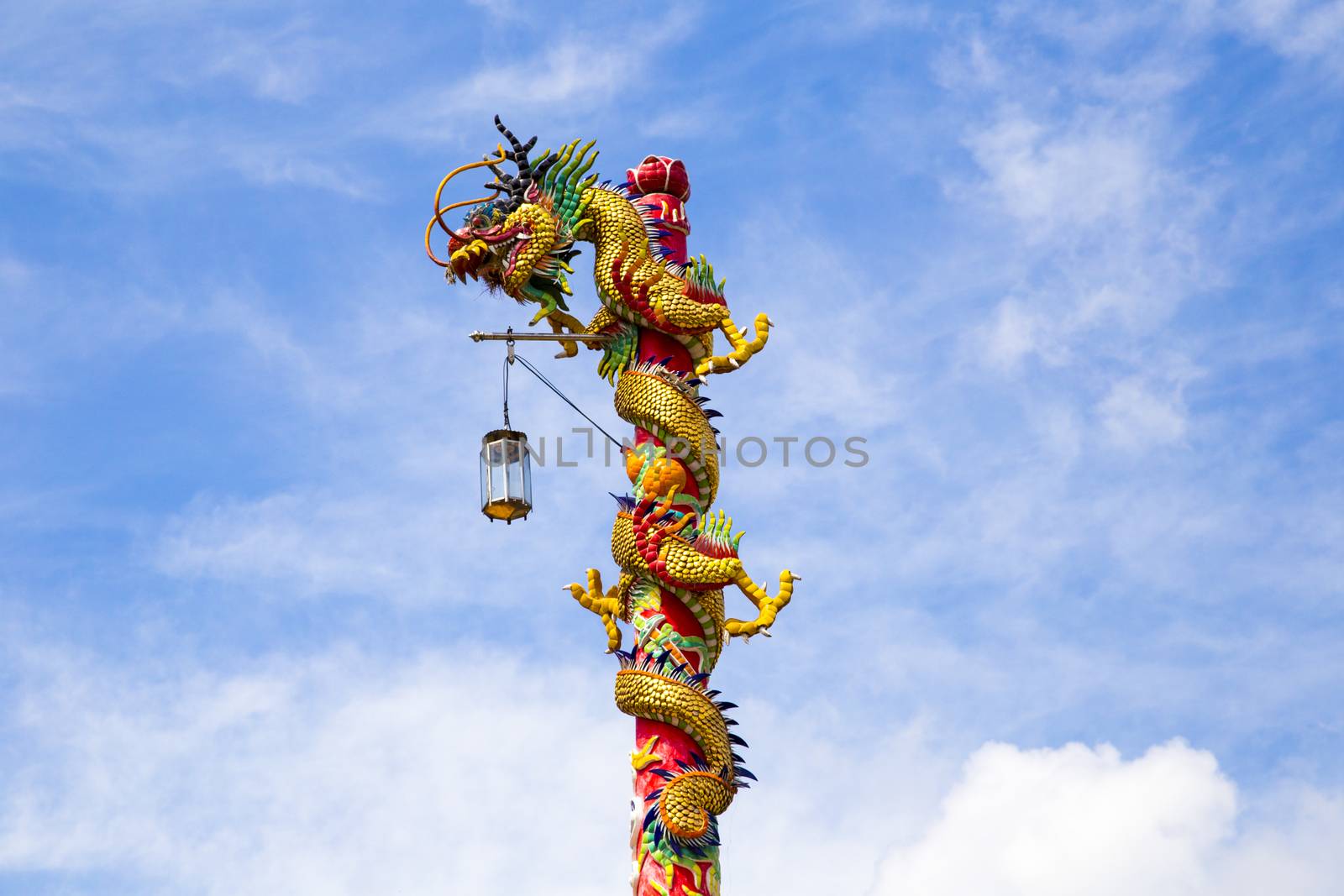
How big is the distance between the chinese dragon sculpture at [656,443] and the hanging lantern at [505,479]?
31.4 inches

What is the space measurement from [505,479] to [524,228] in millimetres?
2221

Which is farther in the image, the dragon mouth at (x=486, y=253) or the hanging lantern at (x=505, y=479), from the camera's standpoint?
the dragon mouth at (x=486, y=253)

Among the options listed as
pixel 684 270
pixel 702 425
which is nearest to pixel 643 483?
pixel 702 425

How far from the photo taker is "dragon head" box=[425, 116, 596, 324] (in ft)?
62.0

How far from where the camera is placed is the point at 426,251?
63.6 feet

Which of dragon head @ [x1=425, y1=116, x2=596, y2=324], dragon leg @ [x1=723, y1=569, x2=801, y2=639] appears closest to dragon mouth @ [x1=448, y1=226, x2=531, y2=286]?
dragon head @ [x1=425, y1=116, x2=596, y2=324]

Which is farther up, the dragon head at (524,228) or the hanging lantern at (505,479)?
the dragon head at (524,228)

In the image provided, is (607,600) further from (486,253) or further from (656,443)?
(486,253)

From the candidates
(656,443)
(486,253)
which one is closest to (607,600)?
(656,443)

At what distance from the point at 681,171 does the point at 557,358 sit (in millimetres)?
1877

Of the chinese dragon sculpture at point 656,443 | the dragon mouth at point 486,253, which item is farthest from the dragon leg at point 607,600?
the dragon mouth at point 486,253

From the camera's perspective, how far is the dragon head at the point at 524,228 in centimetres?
1889

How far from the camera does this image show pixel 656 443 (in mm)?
18406

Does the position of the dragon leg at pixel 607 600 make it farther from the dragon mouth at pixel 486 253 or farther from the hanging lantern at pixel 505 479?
the dragon mouth at pixel 486 253
